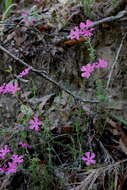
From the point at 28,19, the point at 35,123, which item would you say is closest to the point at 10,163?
the point at 35,123

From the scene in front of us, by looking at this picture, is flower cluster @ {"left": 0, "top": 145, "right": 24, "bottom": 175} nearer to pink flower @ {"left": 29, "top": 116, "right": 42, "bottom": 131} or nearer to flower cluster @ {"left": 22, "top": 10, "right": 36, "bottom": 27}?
pink flower @ {"left": 29, "top": 116, "right": 42, "bottom": 131}

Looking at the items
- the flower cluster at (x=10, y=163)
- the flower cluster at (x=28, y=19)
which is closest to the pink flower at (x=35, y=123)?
the flower cluster at (x=10, y=163)

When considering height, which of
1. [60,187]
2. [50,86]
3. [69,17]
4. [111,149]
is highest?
[69,17]

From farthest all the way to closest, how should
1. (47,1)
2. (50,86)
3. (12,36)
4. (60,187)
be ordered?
(47,1), (12,36), (50,86), (60,187)

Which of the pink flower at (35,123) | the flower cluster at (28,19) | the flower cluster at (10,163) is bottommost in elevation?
the flower cluster at (10,163)

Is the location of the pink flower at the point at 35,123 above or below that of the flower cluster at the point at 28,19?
below

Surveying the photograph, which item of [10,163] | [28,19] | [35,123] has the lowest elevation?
[10,163]

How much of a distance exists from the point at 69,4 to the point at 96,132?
1.37 metres

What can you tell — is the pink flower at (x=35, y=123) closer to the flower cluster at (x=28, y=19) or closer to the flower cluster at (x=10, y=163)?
the flower cluster at (x=10, y=163)

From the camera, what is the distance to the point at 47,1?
127 inches

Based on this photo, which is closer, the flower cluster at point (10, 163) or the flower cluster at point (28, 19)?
the flower cluster at point (10, 163)

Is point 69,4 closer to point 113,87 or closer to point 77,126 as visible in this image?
point 113,87

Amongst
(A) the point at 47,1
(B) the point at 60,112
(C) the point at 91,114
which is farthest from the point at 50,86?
(A) the point at 47,1

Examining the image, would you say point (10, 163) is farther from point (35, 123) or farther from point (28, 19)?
point (28, 19)
